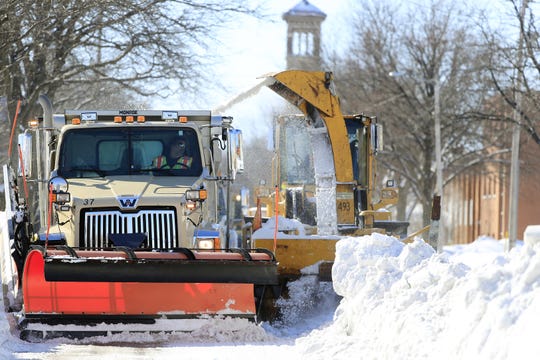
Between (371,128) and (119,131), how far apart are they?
5087mm

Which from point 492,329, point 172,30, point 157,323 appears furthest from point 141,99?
point 492,329

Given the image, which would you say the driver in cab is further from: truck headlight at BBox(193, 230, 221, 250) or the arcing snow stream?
the arcing snow stream

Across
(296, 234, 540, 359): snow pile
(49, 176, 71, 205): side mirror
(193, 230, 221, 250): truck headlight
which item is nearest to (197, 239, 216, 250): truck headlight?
(193, 230, 221, 250): truck headlight

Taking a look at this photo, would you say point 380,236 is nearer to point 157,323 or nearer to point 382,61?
point 157,323

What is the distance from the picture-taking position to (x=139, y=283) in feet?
37.2

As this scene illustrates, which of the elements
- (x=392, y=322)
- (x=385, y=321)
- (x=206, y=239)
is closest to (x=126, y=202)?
(x=206, y=239)

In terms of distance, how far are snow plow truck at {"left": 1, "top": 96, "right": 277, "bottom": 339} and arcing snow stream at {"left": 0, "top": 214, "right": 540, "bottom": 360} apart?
27 centimetres

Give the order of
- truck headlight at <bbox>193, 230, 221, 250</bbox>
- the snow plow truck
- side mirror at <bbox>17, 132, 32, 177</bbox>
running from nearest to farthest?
the snow plow truck < truck headlight at <bbox>193, 230, 221, 250</bbox> < side mirror at <bbox>17, 132, 32, 177</bbox>

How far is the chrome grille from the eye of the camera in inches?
478

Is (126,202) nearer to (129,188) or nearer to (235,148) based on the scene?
(129,188)

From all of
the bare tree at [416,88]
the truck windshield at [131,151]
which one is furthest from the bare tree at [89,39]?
the bare tree at [416,88]

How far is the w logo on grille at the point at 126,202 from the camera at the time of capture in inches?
476

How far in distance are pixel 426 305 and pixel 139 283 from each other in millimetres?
3741

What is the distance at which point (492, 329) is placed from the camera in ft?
22.8
